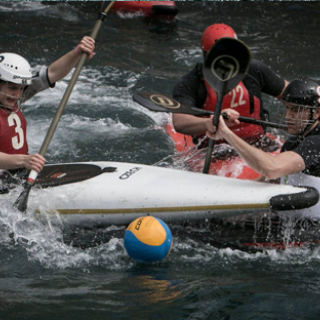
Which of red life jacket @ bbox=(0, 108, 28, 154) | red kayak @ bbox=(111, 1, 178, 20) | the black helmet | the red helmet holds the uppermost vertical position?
red kayak @ bbox=(111, 1, 178, 20)

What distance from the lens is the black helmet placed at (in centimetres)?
382

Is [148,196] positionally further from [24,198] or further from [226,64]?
[226,64]

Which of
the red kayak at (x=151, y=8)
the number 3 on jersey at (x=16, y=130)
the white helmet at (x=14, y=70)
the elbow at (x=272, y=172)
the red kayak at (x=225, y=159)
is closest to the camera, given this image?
the elbow at (x=272, y=172)

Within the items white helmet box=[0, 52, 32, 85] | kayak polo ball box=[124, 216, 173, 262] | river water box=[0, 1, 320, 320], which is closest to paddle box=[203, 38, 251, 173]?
kayak polo ball box=[124, 216, 173, 262]

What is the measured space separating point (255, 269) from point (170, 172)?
0.94m

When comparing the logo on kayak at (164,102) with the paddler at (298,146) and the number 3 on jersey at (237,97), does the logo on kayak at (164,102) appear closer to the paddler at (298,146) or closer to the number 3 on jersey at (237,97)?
the paddler at (298,146)

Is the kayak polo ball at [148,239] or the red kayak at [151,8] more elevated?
the red kayak at [151,8]

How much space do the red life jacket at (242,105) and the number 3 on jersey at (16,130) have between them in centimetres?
159

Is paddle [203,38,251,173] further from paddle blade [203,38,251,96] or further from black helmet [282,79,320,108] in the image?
black helmet [282,79,320,108]

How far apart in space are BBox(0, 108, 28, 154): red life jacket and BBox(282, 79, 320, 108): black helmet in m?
1.93

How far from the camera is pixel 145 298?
11.7 ft

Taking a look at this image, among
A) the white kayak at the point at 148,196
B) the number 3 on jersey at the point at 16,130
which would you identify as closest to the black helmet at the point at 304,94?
the white kayak at the point at 148,196

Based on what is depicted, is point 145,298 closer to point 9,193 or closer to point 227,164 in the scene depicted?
point 9,193

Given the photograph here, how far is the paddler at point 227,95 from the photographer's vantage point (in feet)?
16.5
